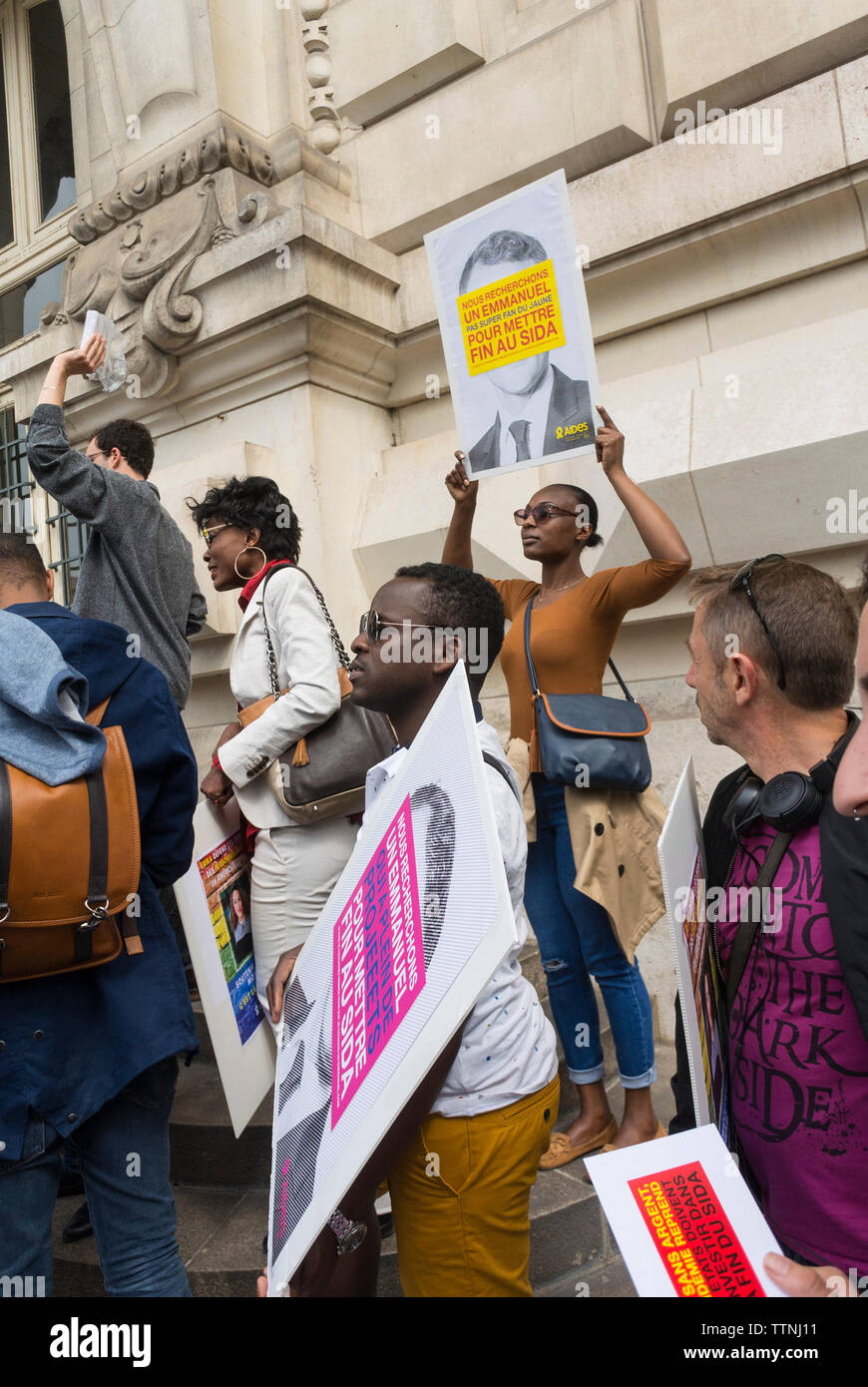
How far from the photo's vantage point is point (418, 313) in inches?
182

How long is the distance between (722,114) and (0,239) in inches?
227

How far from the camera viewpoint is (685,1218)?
1.12 meters

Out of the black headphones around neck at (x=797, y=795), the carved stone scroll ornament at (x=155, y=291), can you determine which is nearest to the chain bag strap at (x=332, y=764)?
the black headphones around neck at (x=797, y=795)

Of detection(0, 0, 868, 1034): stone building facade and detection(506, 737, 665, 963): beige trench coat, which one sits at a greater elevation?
detection(0, 0, 868, 1034): stone building facade

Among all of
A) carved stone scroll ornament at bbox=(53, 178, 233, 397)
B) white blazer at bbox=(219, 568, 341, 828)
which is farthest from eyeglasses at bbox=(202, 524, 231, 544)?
carved stone scroll ornament at bbox=(53, 178, 233, 397)

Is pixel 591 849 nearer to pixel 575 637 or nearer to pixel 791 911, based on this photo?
pixel 575 637

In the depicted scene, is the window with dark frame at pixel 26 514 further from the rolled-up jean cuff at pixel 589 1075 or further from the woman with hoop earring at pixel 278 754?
the rolled-up jean cuff at pixel 589 1075

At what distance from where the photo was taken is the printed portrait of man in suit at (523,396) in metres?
2.86

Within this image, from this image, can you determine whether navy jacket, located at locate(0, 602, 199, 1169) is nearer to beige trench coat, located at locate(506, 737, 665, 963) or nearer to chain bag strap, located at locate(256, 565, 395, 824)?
chain bag strap, located at locate(256, 565, 395, 824)

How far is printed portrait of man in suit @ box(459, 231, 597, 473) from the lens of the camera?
112 inches

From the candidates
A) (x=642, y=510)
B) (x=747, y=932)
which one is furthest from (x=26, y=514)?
(x=747, y=932)

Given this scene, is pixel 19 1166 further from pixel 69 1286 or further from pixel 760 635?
pixel 760 635

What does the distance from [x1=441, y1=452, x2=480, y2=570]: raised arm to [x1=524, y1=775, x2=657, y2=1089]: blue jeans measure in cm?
83

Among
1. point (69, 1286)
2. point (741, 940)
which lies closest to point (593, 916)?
point (741, 940)
